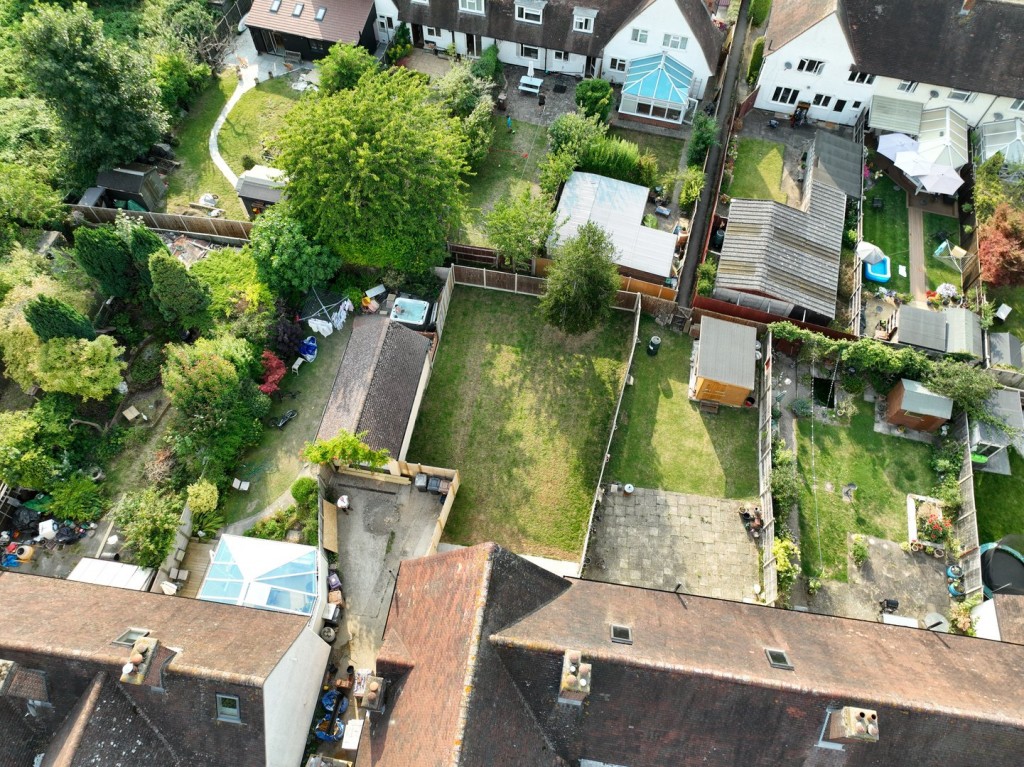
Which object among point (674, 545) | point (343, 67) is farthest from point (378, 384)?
point (343, 67)

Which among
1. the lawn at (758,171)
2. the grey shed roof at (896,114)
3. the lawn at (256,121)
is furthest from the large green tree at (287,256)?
the grey shed roof at (896,114)

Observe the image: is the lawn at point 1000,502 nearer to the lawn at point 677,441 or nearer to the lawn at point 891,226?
the lawn at point 677,441

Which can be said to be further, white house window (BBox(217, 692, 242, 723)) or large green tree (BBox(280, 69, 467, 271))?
large green tree (BBox(280, 69, 467, 271))

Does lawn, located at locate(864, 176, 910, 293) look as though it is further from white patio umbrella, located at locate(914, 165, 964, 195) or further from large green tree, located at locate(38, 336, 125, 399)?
large green tree, located at locate(38, 336, 125, 399)

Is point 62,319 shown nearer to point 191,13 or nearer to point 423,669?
point 423,669

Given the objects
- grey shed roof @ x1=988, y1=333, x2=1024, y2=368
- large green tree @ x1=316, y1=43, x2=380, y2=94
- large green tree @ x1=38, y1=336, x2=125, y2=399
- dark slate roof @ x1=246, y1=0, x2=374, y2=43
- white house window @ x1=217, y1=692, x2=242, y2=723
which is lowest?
white house window @ x1=217, y1=692, x2=242, y2=723

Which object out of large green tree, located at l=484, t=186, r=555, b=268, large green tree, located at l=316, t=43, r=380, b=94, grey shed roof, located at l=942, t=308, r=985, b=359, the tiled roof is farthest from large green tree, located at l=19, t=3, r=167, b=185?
grey shed roof, located at l=942, t=308, r=985, b=359

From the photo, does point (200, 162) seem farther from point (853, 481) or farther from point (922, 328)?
point (922, 328)
